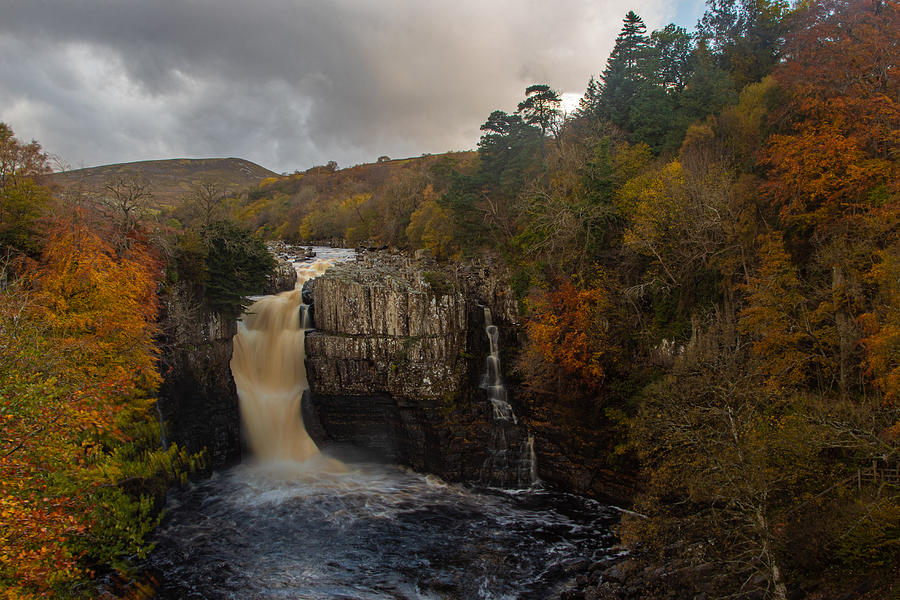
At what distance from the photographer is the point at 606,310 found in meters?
26.0

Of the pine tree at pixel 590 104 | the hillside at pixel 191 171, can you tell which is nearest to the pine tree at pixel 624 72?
the pine tree at pixel 590 104

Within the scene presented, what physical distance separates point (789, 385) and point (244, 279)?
27978 mm

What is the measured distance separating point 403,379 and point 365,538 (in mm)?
9115

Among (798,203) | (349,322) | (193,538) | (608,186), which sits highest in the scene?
(608,186)

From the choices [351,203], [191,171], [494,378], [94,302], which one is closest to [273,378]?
[94,302]

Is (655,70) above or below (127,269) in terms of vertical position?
above

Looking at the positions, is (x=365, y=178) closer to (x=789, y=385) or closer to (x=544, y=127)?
(x=544, y=127)

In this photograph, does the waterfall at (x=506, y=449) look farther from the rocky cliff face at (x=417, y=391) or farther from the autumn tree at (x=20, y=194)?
the autumn tree at (x=20, y=194)

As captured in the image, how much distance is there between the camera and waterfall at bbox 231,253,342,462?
87.7 feet

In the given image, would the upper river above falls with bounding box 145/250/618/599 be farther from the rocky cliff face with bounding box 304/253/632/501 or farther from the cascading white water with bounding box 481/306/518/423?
the cascading white water with bounding box 481/306/518/423

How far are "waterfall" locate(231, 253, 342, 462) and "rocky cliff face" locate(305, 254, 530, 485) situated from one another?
2.92 ft

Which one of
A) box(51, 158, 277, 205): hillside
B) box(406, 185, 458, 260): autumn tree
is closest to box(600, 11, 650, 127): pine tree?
box(406, 185, 458, 260): autumn tree

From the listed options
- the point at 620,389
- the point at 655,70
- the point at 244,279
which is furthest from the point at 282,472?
the point at 655,70

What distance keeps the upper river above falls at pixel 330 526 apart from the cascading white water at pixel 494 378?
169 inches
